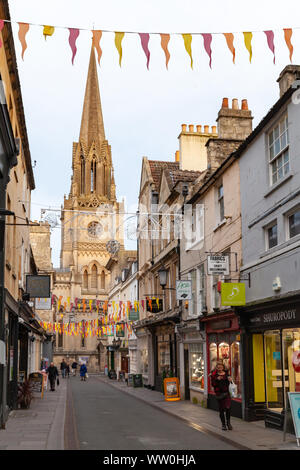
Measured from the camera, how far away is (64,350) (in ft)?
261

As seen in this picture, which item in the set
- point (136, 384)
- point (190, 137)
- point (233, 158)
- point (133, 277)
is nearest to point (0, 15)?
point (233, 158)

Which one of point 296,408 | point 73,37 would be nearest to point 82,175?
point 73,37

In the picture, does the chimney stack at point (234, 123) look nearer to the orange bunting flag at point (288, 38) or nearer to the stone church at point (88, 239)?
the orange bunting flag at point (288, 38)

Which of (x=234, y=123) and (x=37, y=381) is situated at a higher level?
(x=234, y=123)

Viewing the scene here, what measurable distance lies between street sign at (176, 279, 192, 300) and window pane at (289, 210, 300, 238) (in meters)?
8.31

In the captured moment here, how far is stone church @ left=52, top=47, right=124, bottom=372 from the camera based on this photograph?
80062 mm

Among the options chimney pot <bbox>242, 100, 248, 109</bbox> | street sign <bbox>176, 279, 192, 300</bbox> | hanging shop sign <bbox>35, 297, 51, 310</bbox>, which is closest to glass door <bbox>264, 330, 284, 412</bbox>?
street sign <bbox>176, 279, 192, 300</bbox>

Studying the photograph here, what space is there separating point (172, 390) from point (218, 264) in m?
8.85

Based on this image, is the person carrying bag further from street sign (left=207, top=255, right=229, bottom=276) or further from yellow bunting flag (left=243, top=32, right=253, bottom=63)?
yellow bunting flag (left=243, top=32, right=253, bottom=63)

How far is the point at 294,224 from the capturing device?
13.8 metres

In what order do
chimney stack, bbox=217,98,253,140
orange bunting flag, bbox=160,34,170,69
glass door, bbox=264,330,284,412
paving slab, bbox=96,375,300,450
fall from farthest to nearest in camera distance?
chimney stack, bbox=217,98,253,140 → glass door, bbox=264,330,284,412 → paving slab, bbox=96,375,300,450 → orange bunting flag, bbox=160,34,170,69

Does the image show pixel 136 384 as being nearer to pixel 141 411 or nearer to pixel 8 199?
pixel 141 411

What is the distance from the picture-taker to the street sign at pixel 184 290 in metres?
21.7

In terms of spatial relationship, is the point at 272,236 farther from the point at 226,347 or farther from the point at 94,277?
the point at 94,277
